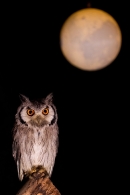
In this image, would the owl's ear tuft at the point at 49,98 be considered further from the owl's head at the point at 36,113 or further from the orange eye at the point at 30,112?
the orange eye at the point at 30,112

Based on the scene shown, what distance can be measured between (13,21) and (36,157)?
39.7 inches

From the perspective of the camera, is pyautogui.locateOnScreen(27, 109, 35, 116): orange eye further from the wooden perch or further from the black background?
the black background

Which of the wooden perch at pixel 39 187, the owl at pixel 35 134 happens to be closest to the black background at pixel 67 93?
the owl at pixel 35 134

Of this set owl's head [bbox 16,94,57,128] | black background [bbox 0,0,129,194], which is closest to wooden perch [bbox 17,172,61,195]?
owl's head [bbox 16,94,57,128]

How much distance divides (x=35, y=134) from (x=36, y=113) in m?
0.13

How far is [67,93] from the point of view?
334cm

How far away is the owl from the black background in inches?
25.2

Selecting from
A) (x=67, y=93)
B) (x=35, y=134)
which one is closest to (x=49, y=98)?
(x=35, y=134)

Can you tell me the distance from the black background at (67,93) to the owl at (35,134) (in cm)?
64

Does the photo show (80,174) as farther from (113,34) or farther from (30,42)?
(113,34)

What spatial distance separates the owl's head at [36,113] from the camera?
2.40m

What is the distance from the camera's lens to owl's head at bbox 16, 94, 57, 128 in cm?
240

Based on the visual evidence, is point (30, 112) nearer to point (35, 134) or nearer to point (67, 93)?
point (35, 134)

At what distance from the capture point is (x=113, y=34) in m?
2.28
